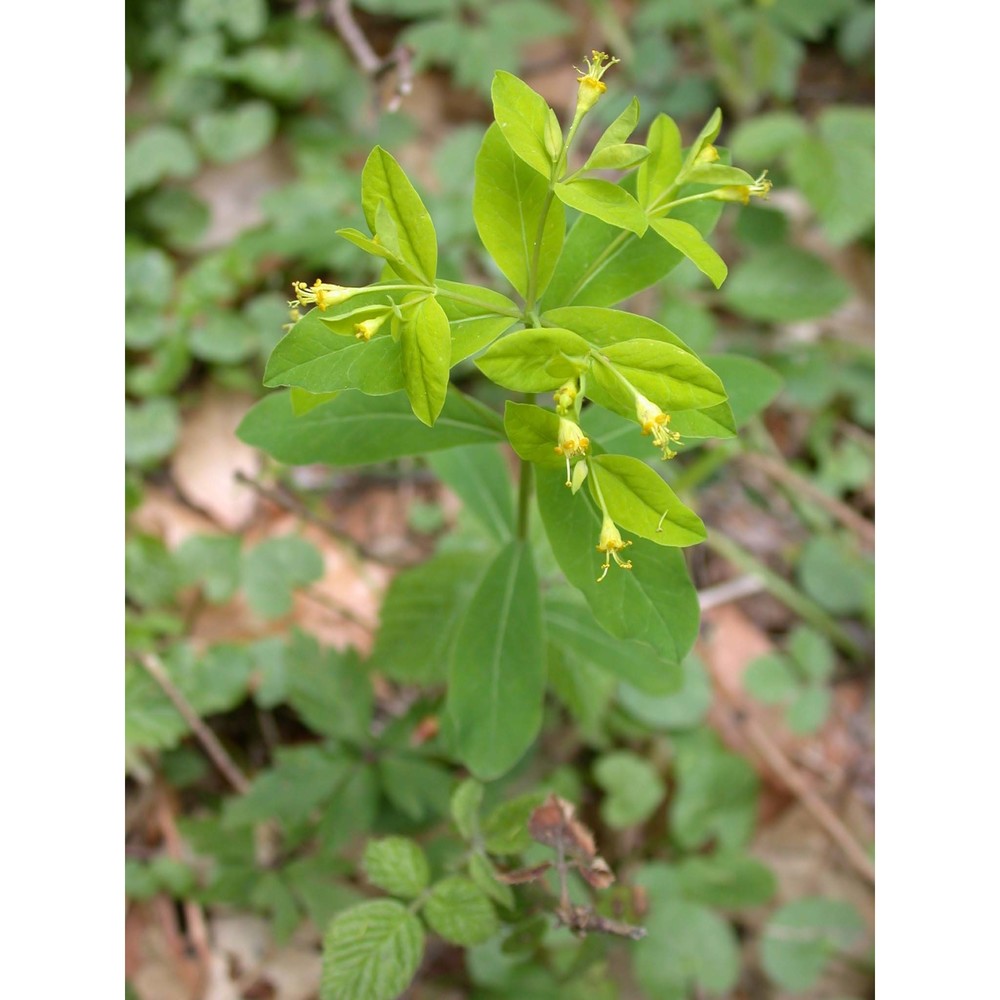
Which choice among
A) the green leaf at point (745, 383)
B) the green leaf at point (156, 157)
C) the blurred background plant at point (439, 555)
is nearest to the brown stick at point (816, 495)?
the blurred background plant at point (439, 555)

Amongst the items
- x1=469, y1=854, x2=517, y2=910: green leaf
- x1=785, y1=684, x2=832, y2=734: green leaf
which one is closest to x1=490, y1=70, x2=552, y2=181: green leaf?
x1=469, y1=854, x2=517, y2=910: green leaf

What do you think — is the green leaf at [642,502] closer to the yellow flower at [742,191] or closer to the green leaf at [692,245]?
the green leaf at [692,245]

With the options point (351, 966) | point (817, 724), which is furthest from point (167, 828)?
point (817, 724)

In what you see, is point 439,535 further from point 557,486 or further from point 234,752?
point 557,486

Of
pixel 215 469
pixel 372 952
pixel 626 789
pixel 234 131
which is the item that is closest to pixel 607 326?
pixel 372 952

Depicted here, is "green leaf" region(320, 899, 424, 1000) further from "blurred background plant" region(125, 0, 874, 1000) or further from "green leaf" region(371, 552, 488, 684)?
"green leaf" region(371, 552, 488, 684)

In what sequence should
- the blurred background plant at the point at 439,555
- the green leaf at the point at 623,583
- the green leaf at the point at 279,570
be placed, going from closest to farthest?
the green leaf at the point at 623,583, the blurred background plant at the point at 439,555, the green leaf at the point at 279,570
